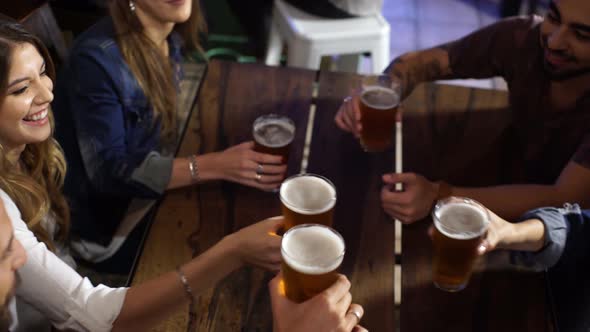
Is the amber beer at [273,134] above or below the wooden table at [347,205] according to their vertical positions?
above

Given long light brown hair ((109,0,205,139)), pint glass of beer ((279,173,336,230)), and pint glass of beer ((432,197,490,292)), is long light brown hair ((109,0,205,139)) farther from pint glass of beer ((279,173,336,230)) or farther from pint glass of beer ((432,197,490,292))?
pint glass of beer ((432,197,490,292))

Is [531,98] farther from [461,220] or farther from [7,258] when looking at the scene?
[7,258]

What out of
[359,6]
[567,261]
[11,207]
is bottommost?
[359,6]

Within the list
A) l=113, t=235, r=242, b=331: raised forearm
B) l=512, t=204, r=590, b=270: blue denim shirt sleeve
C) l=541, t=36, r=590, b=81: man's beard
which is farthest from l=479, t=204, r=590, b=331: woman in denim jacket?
l=113, t=235, r=242, b=331: raised forearm

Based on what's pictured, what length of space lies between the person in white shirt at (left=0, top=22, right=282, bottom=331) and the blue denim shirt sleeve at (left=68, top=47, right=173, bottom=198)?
9.3 inches

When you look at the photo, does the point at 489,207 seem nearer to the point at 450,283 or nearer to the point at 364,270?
the point at 450,283

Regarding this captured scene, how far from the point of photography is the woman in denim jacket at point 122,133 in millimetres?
1585

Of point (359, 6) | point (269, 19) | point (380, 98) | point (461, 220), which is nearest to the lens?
point (461, 220)

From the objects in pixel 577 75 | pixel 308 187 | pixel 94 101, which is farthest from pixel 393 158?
pixel 94 101

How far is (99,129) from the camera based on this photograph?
5.45 ft

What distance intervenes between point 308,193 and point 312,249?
0.20 meters

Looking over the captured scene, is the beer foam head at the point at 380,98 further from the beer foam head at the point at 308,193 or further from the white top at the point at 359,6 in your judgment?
the white top at the point at 359,6

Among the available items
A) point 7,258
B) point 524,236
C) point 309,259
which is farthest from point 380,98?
point 7,258

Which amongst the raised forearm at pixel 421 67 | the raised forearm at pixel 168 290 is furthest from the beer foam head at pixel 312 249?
the raised forearm at pixel 421 67
